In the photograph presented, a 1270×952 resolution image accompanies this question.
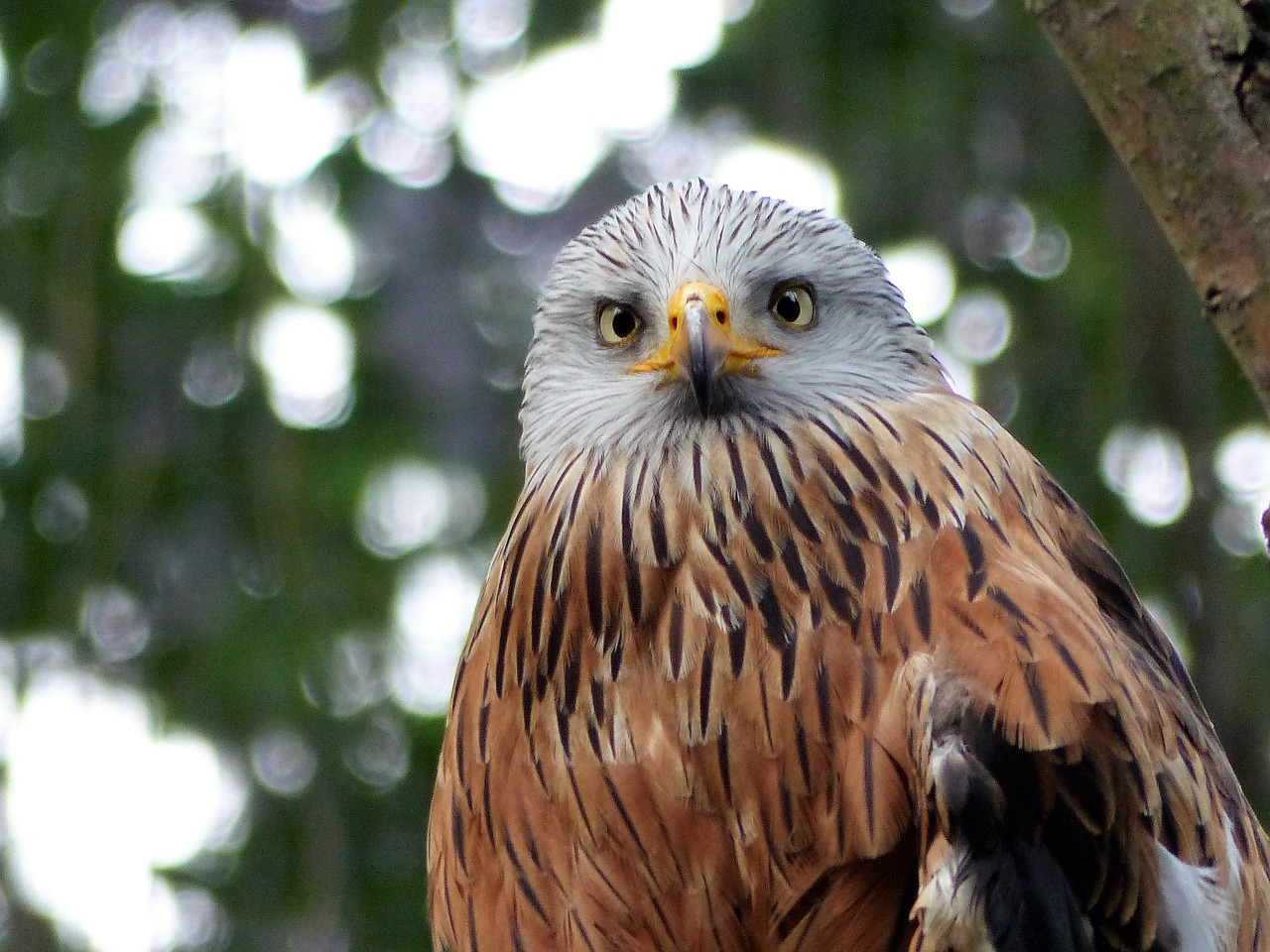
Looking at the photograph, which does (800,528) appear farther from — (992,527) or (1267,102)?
(1267,102)

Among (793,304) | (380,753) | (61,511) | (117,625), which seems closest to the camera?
(793,304)

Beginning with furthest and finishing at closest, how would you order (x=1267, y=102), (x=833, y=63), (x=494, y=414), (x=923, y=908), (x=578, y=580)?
(x=494, y=414), (x=833, y=63), (x=578, y=580), (x=1267, y=102), (x=923, y=908)

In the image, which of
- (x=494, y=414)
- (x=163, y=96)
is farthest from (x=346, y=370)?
(x=163, y=96)

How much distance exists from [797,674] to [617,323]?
1.01m

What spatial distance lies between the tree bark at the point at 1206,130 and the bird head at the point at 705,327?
2.28 feet

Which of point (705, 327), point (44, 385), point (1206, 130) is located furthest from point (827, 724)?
point (44, 385)

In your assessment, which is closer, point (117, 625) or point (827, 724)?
point (827, 724)

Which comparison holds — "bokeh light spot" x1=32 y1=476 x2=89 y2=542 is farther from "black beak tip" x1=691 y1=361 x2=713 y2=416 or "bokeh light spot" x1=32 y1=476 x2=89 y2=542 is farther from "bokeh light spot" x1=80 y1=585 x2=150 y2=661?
"black beak tip" x1=691 y1=361 x2=713 y2=416

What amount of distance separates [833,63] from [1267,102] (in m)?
3.30

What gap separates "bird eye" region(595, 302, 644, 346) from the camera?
3502mm

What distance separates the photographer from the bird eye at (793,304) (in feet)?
11.4

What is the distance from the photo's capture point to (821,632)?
2938 millimetres

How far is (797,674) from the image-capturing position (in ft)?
9.53

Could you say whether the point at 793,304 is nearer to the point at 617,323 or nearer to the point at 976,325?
the point at 617,323
